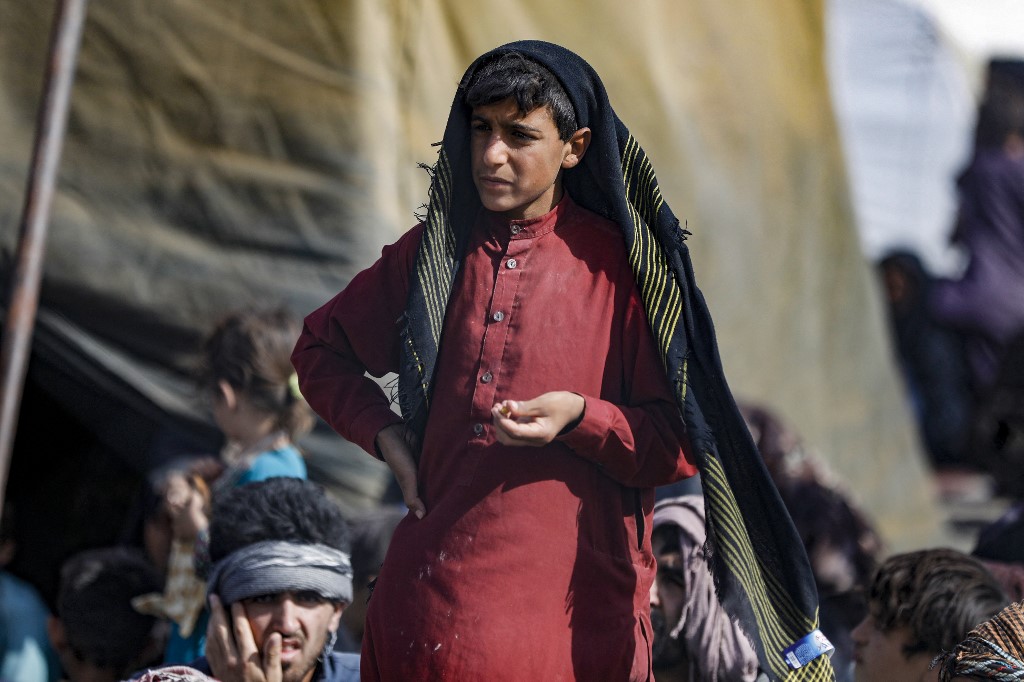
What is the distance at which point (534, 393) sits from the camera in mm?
2092

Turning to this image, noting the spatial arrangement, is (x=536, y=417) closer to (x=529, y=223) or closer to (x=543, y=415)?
(x=543, y=415)

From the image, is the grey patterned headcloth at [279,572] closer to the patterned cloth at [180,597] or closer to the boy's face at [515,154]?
the patterned cloth at [180,597]

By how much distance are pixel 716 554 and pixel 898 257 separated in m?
6.92

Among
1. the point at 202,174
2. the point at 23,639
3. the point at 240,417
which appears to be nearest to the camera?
the point at 240,417

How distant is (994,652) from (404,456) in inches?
38.4

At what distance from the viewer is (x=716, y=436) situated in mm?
2158

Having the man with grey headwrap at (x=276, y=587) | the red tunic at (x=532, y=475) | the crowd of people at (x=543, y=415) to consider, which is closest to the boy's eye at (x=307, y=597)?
the man with grey headwrap at (x=276, y=587)

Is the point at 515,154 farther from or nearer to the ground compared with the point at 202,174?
farther from the ground

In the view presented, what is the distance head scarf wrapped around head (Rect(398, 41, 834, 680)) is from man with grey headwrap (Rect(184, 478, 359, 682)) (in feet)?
1.96

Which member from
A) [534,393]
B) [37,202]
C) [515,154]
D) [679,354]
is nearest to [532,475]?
[534,393]

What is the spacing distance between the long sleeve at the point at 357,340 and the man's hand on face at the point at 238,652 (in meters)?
0.54

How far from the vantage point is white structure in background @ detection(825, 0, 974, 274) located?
9.16 metres

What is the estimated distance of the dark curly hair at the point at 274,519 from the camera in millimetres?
2666

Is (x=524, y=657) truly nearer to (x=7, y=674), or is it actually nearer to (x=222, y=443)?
(x=7, y=674)
